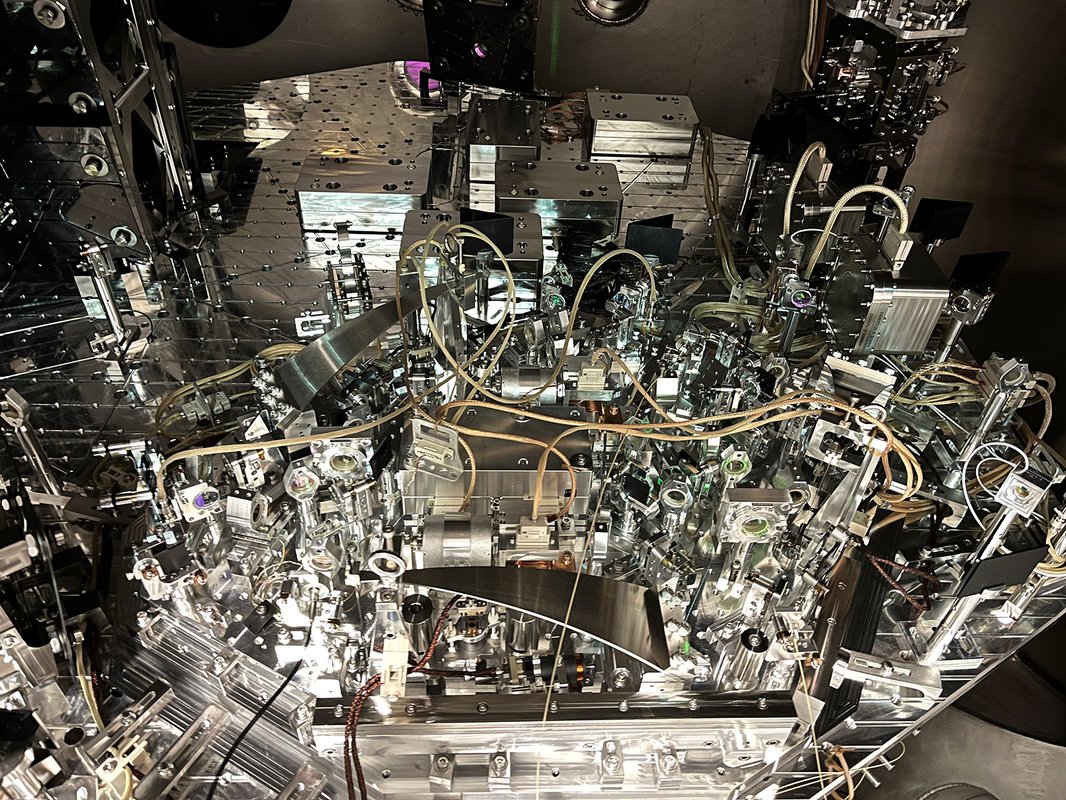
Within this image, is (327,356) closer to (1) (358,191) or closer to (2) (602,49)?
(1) (358,191)

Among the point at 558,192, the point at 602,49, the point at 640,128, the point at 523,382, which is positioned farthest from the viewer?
the point at 602,49

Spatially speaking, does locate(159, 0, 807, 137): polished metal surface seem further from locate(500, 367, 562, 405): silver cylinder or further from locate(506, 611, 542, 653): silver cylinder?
locate(506, 611, 542, 653): silver cylinder

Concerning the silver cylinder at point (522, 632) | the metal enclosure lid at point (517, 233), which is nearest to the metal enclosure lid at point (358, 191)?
the metal enclosure lid at point (517, 233)

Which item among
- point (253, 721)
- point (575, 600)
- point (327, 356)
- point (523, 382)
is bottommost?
point (253, 721)

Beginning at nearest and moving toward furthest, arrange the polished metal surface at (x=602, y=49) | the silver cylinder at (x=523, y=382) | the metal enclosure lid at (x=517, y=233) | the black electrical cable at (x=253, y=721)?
the black electrical cable at (x=253, y=721), the silver cylinder at (x=523, y=382), the metal enclosure lid at (x=517, y=233), the polished metal surface at (x=602, y=49)

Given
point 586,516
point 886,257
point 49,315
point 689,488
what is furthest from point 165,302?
point 886,257

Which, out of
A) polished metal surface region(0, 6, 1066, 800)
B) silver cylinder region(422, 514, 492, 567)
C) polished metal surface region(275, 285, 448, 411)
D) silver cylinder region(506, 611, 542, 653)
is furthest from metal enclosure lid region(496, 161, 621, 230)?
silver cylinder region(506, 611, 542, 653)

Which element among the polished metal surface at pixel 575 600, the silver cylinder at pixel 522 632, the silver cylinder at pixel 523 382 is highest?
the silver cylinder at pixel 523 382

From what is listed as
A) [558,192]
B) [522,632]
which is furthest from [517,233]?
[522,632]

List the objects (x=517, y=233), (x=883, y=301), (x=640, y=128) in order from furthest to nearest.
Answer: (x=640, y=128), (x=517, y=233), (x=883, y=301)

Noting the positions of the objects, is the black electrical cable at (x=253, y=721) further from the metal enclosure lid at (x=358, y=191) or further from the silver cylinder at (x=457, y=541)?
the metal enclosure lid at (x=358, y=191)

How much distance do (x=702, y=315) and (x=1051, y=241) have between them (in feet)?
3.93

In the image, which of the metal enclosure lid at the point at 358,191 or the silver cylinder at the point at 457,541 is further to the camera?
the metal enclosure lid at the point at 358,191

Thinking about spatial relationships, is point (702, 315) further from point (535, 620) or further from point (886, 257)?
point (535, 620)
